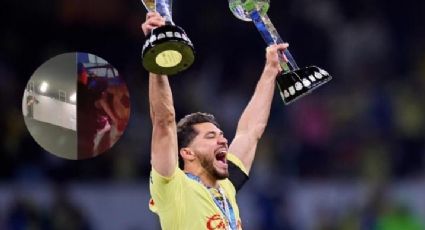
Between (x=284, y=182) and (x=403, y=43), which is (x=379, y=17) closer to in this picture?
(x=403, y=43)

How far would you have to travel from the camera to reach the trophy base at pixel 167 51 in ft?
15.8

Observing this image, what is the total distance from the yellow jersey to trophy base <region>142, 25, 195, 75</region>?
843mm

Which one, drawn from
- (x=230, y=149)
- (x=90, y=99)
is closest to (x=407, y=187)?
(x=230, y=149)

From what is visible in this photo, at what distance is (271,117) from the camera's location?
35.9 feet

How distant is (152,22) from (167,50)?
19 centimetres

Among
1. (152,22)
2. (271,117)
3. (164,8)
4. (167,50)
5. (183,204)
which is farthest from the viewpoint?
(271,117)

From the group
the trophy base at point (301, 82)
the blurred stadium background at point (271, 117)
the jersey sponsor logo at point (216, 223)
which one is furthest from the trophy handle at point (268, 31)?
the blurred stadium background at point (271, 117)

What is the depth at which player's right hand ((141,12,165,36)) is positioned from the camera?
496cm

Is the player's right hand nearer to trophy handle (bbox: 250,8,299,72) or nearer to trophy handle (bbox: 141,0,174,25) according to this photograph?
trophy handle (bbox: 141,0,174,25)

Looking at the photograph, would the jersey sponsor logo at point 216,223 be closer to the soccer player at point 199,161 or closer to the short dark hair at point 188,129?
the soccer player at point 199,161

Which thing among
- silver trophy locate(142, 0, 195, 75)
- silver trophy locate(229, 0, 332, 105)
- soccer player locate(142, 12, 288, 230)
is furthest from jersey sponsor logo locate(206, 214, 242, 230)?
silver trophy locate(142, 0, 195, 75)

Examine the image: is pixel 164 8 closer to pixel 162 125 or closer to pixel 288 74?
pixel 162 125

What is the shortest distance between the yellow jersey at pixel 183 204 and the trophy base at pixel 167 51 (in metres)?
0.84

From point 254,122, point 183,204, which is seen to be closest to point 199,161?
point 183,204
